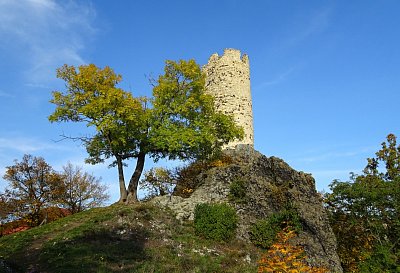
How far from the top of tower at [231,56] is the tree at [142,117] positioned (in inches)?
267

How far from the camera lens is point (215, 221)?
20.1 m

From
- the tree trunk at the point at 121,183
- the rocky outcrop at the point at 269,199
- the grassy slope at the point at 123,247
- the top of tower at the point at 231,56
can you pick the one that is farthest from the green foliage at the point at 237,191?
the top of tower at the point at 231,56

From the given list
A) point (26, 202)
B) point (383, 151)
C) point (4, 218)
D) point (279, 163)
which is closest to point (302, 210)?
point (279, 163)

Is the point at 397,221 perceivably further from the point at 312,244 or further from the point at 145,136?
the point at 145,136

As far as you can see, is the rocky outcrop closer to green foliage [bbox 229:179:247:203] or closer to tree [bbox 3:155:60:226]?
green foliage [bbox 229:179:247:203]

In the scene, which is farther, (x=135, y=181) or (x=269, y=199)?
(x=135, y=181)

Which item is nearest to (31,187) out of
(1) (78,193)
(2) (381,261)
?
(1) (78,193)

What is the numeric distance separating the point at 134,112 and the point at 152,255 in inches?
388

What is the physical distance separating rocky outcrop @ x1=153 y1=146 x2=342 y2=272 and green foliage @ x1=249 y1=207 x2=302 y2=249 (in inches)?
14.5

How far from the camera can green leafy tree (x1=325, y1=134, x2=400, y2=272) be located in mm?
23078

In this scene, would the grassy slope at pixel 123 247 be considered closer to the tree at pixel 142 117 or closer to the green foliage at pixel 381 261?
the tree at pixel 142 117

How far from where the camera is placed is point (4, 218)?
36938 millimetres

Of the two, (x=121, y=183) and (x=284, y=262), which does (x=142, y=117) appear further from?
(x=284, y=262)

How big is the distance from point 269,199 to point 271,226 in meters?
2.19
